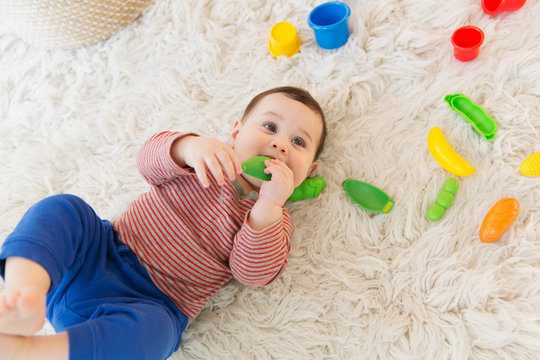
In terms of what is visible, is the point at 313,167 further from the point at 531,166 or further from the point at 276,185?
the point at 531,166

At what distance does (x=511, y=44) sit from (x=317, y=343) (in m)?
0.85

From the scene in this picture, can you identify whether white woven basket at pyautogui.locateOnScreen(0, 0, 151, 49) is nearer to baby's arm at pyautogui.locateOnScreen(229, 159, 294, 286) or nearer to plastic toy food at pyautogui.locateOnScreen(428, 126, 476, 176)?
baby's arm at pyautogui.locateOnScreen(229, 159, 294, 286)

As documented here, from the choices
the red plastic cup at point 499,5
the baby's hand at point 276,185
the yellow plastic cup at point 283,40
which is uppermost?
the red plastic cup at point 499,5

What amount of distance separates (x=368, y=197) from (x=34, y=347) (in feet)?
2.36

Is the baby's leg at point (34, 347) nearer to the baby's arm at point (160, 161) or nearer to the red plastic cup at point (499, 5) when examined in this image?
the baby's arm at point (160, 161)

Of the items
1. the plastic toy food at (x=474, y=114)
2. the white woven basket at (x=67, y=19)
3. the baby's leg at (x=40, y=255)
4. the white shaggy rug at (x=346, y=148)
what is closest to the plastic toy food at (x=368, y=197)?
the white shaggy rug at (x=346, y=148)

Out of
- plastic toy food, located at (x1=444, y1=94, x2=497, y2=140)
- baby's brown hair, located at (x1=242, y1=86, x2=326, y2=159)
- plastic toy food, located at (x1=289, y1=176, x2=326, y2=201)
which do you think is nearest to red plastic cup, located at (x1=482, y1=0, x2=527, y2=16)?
plastic toy food, located at (x1=444, y1=94, x2=497, y2=140)

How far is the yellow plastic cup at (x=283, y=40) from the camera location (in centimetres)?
140

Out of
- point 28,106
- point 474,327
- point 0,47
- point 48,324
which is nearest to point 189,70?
point 28,106

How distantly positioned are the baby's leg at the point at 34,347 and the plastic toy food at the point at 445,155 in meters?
0.84

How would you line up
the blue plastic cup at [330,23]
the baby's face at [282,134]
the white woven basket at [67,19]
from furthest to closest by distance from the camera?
the white woven basket at [67,19] → the blue plastic cup at [330,23] → the baby's face at [282,134]

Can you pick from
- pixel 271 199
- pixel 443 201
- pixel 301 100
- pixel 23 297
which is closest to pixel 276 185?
pixel 271 199

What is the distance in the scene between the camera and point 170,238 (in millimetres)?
1097

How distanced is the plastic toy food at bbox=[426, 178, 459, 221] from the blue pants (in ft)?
1.85
